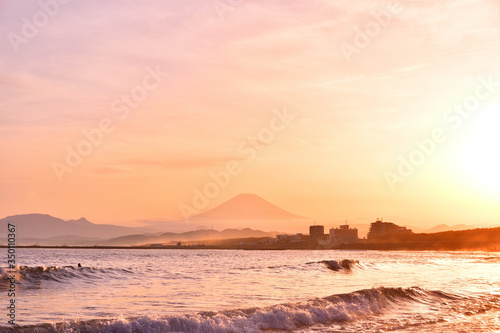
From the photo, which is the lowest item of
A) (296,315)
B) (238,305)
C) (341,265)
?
(341,265)

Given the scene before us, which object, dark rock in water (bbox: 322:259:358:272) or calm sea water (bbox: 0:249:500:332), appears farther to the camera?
dark rock in water (bbox: 322:259:358:272)

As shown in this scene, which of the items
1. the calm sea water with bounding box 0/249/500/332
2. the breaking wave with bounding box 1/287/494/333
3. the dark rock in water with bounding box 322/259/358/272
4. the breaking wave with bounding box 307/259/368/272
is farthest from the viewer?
the dark rock in water with bounding box 322/259/358/272

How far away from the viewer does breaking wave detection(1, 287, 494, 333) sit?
64.0ft

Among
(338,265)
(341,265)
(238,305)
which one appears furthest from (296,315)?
(341,265)

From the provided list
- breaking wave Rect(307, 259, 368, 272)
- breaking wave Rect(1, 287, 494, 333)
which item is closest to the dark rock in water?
breaking wave Rect(307, 259, 368, 272)

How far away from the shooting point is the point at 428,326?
2278 cm

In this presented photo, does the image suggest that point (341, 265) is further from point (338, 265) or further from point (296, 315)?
point (296, 315)

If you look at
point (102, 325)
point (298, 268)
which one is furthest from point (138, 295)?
point (298, 268)

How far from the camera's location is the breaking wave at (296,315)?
19.5m

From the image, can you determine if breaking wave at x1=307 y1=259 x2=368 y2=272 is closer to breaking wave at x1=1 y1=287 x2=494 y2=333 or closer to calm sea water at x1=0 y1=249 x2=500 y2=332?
calm sea water at x1=0 y1=249 x2=500 y2=332

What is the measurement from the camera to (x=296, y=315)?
23.6m

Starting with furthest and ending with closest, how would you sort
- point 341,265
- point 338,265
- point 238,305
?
point 341,265, point 338,265, point 238,305

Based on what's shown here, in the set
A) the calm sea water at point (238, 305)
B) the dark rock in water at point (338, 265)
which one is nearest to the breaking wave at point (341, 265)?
the dark rock in water at point (338, 265)

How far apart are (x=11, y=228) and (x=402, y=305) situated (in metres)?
21.4
